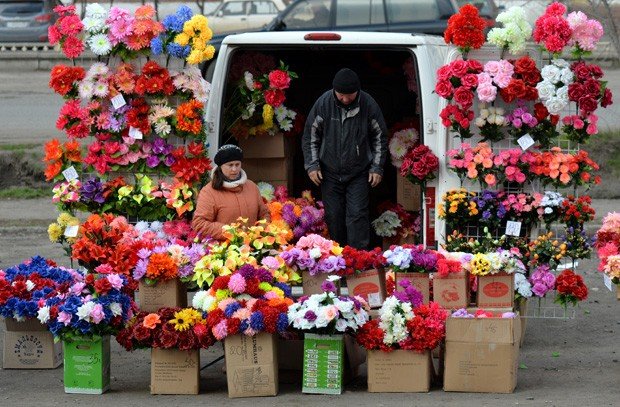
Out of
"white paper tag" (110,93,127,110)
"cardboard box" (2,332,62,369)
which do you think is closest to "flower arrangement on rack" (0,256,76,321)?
"cardboard box" (2,332,62,369)

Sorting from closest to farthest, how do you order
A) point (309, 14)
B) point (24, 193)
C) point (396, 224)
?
point (396, 224), point (24, 193), point (309, 14)

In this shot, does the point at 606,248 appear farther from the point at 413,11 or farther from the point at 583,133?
the point at 413,11

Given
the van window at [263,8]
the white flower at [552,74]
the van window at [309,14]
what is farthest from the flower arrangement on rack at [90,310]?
the van window at [263,8]

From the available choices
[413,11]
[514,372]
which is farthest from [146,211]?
[413,11]

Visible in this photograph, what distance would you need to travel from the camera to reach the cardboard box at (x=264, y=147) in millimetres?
10562

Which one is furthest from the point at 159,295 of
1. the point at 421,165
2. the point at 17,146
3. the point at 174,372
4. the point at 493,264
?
the point at 17,146

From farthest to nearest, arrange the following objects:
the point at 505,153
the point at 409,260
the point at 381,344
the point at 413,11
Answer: the point at 413,11 < the point at 505,153 < the point at 409,260 < the point at 381,344

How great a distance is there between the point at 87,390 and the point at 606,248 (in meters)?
3.20

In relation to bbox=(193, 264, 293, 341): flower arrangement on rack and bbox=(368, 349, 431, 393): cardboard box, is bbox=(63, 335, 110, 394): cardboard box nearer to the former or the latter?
bbox=(193, 264, 293, 341): flower arrangement on rack

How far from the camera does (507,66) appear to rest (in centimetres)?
905

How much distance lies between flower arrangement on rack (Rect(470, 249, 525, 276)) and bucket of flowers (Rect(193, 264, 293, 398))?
1.23 meters

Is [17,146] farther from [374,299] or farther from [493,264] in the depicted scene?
[493,264]

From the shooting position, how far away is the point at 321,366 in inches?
316

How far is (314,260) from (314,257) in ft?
0.07
